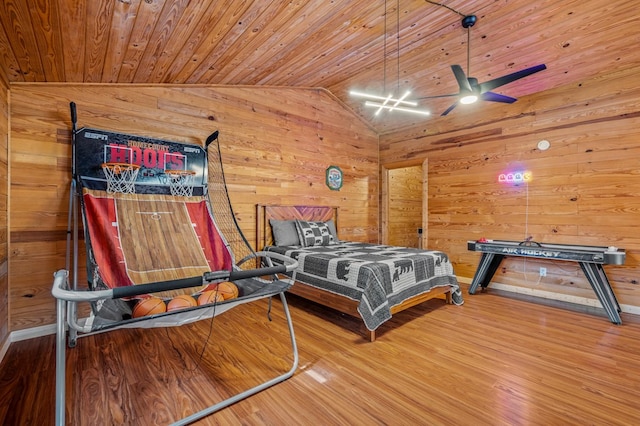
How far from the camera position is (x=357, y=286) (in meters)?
2.66

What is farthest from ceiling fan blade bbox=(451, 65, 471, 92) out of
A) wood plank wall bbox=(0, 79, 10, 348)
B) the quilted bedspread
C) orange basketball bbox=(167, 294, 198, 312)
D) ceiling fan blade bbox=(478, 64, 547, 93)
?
wood plank wall bbox=(0, 79, 10, 348)

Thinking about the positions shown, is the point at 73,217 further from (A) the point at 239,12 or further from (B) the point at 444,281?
(B) the point at 444,281

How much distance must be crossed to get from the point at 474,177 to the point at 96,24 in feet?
15.2

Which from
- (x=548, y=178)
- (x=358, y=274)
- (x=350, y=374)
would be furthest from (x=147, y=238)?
(x=548, y=178)

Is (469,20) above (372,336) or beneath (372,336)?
above

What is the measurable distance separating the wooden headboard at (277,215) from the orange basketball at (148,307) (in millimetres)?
2254

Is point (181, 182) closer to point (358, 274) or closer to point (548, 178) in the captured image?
point (358, 274)

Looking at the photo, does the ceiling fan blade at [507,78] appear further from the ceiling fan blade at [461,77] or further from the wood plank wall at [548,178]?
the wood plank wall at [548,178]

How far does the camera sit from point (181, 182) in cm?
327

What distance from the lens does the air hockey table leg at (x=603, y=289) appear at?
115 inches

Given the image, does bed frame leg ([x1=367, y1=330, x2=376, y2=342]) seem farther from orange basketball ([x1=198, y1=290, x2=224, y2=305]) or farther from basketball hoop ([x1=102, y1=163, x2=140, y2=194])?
basketball hoop ([x1=102, y1=163, x2=140, y2=194])

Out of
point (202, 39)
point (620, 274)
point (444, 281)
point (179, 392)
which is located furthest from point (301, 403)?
point (620, 274)

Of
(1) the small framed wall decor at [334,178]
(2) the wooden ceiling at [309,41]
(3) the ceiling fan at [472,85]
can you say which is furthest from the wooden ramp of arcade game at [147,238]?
(3) the ceiling fan at [472,85]

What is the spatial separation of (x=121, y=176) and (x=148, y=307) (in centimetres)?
169
